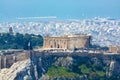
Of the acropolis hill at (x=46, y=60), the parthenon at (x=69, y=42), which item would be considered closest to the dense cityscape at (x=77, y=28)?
the parthenon at (x=69, y=42)

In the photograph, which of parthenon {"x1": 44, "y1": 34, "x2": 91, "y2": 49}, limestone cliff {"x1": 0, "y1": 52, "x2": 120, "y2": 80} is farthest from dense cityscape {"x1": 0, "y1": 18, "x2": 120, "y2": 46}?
limestone cliff {"x1": 0, "y1": 52, "x2": 120, "y2": 80}

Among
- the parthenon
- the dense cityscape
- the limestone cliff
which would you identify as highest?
the dense cityscape

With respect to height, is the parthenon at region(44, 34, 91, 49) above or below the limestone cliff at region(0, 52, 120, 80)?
above

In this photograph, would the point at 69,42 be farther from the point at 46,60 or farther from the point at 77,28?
the point at 77,28

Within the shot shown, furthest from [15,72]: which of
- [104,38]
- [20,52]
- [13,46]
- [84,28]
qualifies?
[84,28]

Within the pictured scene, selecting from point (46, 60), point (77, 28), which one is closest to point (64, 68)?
point (46, 60)

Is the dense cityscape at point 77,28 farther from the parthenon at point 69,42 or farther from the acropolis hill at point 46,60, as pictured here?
the acropolis hill at point 46,60

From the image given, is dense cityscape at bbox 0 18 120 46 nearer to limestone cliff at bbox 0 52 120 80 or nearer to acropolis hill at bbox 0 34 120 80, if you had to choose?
acropolis hill at bbox 0 34 120 80
